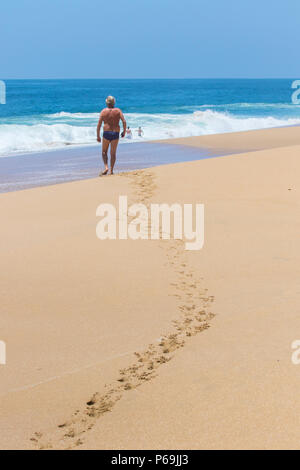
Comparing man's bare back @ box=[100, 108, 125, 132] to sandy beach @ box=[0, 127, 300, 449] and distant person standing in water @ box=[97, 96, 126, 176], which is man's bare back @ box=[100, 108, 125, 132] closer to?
distant person standing in water @ box=[97, 96, 126, 176]

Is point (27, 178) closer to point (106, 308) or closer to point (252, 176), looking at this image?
point (252, 176)

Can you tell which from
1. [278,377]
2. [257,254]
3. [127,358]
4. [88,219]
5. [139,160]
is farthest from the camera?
[139,160]

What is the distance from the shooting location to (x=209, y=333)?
3477 millimetres

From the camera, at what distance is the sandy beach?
246cm

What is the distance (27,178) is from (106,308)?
758 centimetres

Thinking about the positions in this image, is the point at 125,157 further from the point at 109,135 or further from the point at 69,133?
the point at 69,133

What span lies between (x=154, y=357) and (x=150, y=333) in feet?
1.20

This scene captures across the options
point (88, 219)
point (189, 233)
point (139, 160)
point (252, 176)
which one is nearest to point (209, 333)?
point (189, 233)

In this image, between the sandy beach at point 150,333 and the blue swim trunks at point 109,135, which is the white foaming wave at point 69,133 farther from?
the sandy beach at point 150,333

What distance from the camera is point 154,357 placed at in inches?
126

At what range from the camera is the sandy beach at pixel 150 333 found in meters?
2.46

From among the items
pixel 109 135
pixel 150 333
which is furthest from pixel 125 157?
pixel 150 333

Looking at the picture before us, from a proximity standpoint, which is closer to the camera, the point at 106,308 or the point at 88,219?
the point at 106,308

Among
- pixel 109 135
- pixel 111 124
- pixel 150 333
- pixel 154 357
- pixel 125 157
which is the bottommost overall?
pixel 154 357
